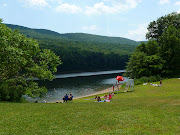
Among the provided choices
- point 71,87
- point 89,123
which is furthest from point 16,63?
point 71,87

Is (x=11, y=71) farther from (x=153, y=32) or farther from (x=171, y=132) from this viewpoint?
(x=153, y=32)

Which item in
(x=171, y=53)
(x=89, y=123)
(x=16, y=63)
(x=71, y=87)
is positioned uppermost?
(x=171, y=53)

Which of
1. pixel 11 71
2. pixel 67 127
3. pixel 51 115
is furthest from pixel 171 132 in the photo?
pixel 11 71

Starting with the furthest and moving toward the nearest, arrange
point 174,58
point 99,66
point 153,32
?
point 99,66
point 153,32
point 174,58

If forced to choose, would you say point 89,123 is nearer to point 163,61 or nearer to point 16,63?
point 16,63

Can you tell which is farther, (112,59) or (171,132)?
(112,59)

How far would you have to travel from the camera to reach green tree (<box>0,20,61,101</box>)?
22.2m

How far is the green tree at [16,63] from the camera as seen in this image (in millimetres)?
22211

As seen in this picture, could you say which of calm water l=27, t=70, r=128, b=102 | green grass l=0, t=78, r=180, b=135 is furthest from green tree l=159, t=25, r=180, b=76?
green grass l=0, t=78, r=180, b=135

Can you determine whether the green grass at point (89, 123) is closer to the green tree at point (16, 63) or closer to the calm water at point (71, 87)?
the green tree at point (16, 63)

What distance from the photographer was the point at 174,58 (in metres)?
60.6

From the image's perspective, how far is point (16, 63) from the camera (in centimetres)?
2538

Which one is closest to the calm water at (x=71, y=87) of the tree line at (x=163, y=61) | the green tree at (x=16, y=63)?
the tree line at (x=163, y=61)

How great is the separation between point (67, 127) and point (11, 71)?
18989mm
